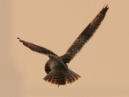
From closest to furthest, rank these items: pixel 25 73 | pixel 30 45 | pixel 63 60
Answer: pixel 30 45 < pixel 63 60 < pixel 25 73

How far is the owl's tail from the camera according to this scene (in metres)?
1.76

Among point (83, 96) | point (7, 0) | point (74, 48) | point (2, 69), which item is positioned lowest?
point (74, 48)

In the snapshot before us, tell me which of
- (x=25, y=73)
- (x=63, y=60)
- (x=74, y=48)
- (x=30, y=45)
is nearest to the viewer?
(x=30, y=45)

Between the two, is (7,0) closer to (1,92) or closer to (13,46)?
(13,46)

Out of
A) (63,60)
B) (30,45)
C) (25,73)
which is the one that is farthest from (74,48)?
(25,73)

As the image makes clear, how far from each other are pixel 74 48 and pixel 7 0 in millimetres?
1565

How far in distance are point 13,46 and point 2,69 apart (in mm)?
154

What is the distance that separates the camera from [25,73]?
131 inches

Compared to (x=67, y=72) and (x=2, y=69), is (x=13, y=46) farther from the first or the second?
Answer: (x=67, y=72)

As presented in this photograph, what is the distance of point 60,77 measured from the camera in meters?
1.78

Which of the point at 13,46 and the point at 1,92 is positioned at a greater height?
the point at 13,46

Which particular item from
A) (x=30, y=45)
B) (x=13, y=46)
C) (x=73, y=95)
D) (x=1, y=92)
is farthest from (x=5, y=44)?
(x=30, y=45)

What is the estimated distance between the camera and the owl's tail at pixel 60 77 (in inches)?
69.4

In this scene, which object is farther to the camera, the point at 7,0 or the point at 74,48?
the point at 7,0
